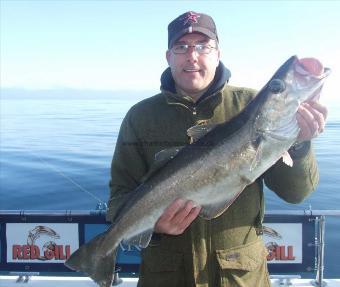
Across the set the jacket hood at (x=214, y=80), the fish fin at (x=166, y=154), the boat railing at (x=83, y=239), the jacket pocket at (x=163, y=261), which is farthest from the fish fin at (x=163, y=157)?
the boat railing at (x=83, y=239)

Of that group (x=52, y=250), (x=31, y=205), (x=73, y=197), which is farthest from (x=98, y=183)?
(x=52, y=250)

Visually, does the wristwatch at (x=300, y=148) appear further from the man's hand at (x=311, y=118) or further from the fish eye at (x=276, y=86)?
the fish eye at (x=276, y=86)

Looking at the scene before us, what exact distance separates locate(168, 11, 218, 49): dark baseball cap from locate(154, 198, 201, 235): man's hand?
1.67 meters

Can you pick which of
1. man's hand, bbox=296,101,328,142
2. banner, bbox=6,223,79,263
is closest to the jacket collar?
man's hand, bbox=296,101,328,142

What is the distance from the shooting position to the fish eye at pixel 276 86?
11.7 ft

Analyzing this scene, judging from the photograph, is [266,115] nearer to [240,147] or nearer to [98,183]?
[240,147]

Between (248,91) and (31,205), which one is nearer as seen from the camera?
(248,91)

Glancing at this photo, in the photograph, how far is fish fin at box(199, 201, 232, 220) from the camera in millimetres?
3580

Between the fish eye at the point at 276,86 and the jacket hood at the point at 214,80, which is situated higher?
the jacket hood at the point at 214,80

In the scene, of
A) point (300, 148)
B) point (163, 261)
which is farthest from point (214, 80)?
point (163, 261)

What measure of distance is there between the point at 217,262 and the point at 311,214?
211 cm

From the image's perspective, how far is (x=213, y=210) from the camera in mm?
3609

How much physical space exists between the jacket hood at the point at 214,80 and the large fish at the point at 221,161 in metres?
0.49

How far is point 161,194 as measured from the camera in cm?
371
